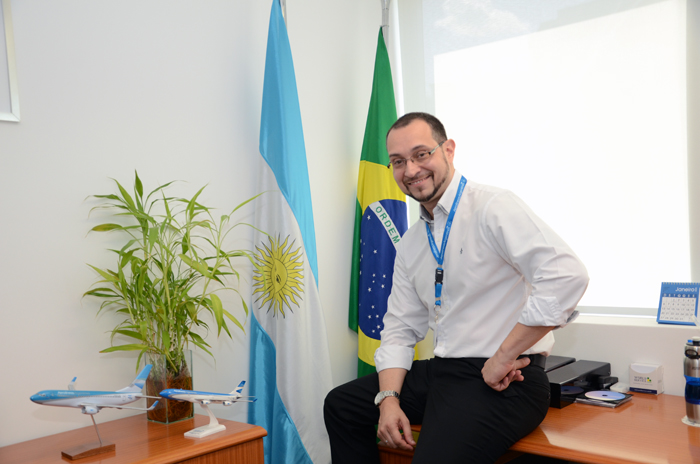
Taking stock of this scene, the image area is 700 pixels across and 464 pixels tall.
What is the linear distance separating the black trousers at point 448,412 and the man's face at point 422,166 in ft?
2.02

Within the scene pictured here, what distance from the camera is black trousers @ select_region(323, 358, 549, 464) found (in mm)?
1543

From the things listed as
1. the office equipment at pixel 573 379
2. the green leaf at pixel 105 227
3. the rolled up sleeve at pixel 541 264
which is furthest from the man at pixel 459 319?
the green leaf at pixel 105 227

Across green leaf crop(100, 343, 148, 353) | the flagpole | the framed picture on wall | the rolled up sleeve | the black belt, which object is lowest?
the black belt

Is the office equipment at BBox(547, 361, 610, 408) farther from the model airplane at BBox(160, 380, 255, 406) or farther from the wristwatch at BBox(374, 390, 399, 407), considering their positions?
the model airplane at BBox(160, 380, 255, 406)

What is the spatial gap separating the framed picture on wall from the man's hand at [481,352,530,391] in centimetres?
172

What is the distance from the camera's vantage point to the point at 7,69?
166cm

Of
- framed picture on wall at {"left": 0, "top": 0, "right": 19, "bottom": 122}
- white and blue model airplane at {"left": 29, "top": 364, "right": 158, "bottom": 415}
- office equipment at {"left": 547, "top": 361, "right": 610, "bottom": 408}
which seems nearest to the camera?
white and blue model airplane at {"left": 29, "top": 364, "right": 158, "bottom": 415}

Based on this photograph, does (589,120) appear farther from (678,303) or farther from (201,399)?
(201,399)

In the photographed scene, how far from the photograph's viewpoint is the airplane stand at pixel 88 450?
1413 millimetres

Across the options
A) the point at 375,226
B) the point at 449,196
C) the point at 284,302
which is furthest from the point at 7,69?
the point at 375,226

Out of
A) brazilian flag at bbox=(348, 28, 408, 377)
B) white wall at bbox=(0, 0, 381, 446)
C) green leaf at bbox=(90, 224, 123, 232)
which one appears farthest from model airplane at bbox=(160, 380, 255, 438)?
brazilian flag at bbox=(348, 28, 408, 377)

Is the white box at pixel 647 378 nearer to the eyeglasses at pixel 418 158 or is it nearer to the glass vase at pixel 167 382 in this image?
the eyeglasses at pixel 418 158

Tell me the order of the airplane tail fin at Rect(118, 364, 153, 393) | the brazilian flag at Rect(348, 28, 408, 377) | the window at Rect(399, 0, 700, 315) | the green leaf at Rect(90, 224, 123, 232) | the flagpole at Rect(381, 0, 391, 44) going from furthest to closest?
the flagpole at Rect(381, 0, 391, 44) → the brazilian flag at Rect(348, 28, 408, 377) → the window at Rect(399, 0, 700, 315) → the green leaf at Rect(90, 224, 123, 232) → the airplane tail fin at Rect(118, 364, 153, 393)

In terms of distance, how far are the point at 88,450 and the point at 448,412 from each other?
105 cm
